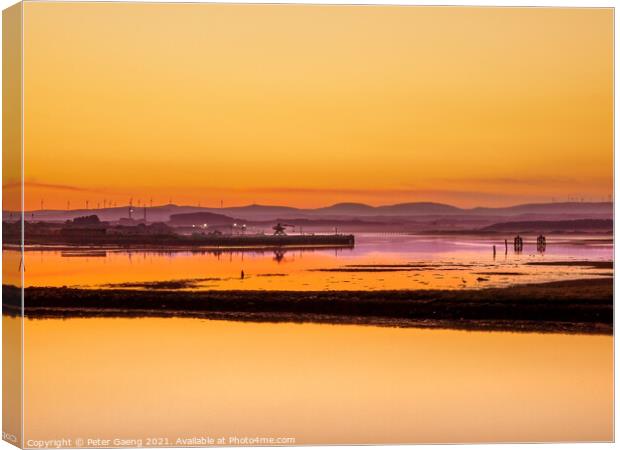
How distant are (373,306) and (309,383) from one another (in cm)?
85

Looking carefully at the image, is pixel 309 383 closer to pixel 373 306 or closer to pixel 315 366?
pixel 315 366

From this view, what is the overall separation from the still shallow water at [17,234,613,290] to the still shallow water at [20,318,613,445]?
39 cm

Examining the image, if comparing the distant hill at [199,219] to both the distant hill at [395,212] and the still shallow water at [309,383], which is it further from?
the still shallow water at [309,383]

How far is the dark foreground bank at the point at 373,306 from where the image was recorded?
10.3m

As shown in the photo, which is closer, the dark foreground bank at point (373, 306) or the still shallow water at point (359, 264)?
the dark foreground bank at point (373, 306)

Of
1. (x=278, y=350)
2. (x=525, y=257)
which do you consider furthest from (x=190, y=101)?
(x=525, y=257)

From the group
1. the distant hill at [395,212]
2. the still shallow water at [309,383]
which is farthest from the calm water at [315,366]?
the distant hill at [395,212]

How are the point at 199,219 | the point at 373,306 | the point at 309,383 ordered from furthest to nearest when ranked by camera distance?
the point at 199,219 → the point at 373,306 → the point at 309,383

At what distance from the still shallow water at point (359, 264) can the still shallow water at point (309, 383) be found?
39 centimetres

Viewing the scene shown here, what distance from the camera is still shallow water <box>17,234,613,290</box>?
1042cm

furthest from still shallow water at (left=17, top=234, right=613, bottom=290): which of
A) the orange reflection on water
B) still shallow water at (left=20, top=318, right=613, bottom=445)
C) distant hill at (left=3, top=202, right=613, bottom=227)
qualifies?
still shallow water at (left=20, top=318, right=613, bottom=445)

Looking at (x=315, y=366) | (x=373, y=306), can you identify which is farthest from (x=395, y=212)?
(x=315, y=366)

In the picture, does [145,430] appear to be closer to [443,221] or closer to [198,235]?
[198,235]

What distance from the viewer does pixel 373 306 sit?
1045 centimetres
